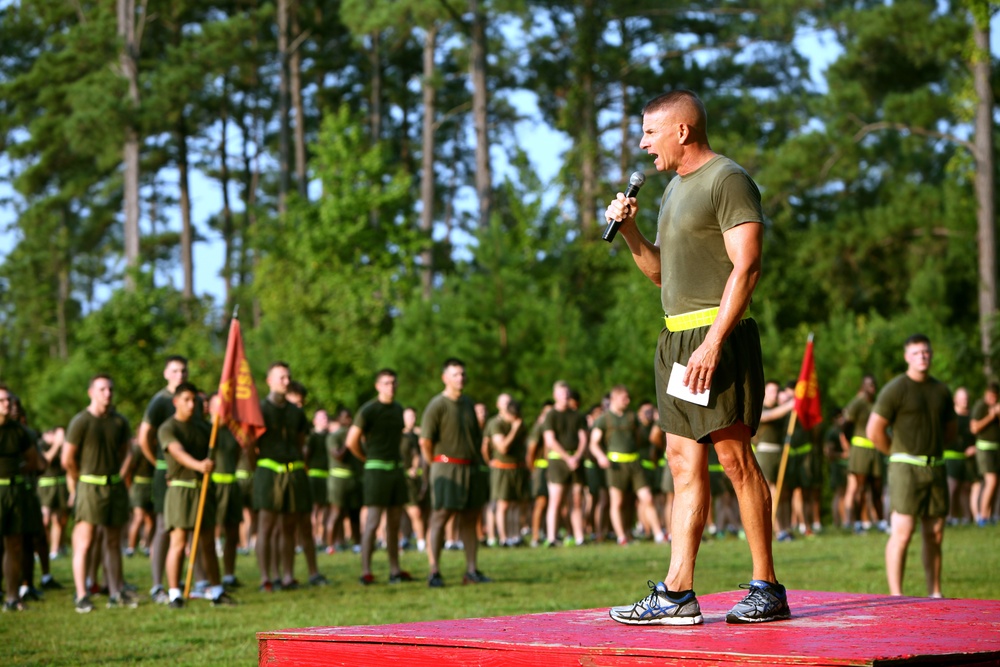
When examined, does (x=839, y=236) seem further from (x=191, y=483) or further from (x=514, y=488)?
(x=191, y=483)

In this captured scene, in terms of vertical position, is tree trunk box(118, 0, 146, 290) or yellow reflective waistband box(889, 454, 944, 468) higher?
tree trunk box(118, 0, 146, 290)

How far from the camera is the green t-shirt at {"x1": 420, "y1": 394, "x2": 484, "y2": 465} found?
1392 cm

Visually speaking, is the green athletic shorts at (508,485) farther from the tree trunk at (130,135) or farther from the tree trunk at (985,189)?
the tree trunk at (130,135)

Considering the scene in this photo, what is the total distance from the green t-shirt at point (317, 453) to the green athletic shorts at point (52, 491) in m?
3.45

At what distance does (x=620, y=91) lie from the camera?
40438 mm

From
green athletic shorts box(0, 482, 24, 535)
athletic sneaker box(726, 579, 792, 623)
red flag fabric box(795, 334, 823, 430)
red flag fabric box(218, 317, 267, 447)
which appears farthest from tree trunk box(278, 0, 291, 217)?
athletic sneaker box(726, 579, 792, 623)

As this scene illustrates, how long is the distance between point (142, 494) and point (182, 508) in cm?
528

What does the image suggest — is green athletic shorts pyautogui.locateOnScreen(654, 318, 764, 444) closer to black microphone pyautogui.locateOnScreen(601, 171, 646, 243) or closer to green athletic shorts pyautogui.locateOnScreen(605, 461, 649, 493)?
black microphone pyautogui.locateOnScreen(601, 171, 646, 243)

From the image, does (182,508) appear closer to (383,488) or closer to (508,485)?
(383,488)

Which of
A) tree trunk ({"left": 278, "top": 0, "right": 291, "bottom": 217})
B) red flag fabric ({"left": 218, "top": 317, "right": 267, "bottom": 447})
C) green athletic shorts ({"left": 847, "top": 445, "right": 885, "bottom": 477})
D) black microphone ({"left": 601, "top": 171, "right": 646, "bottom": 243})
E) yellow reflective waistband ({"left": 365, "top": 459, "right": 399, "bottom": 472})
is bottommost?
green athletic shorts ({"left": 847, "top": 445, "right": 885, "bottom": 477})

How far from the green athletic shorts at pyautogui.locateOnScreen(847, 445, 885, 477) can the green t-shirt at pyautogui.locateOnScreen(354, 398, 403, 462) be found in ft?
Result: 29.3

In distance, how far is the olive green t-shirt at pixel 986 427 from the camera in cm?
2044

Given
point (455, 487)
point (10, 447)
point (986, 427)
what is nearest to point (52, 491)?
point (10, 447)

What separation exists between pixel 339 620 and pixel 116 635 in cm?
168
